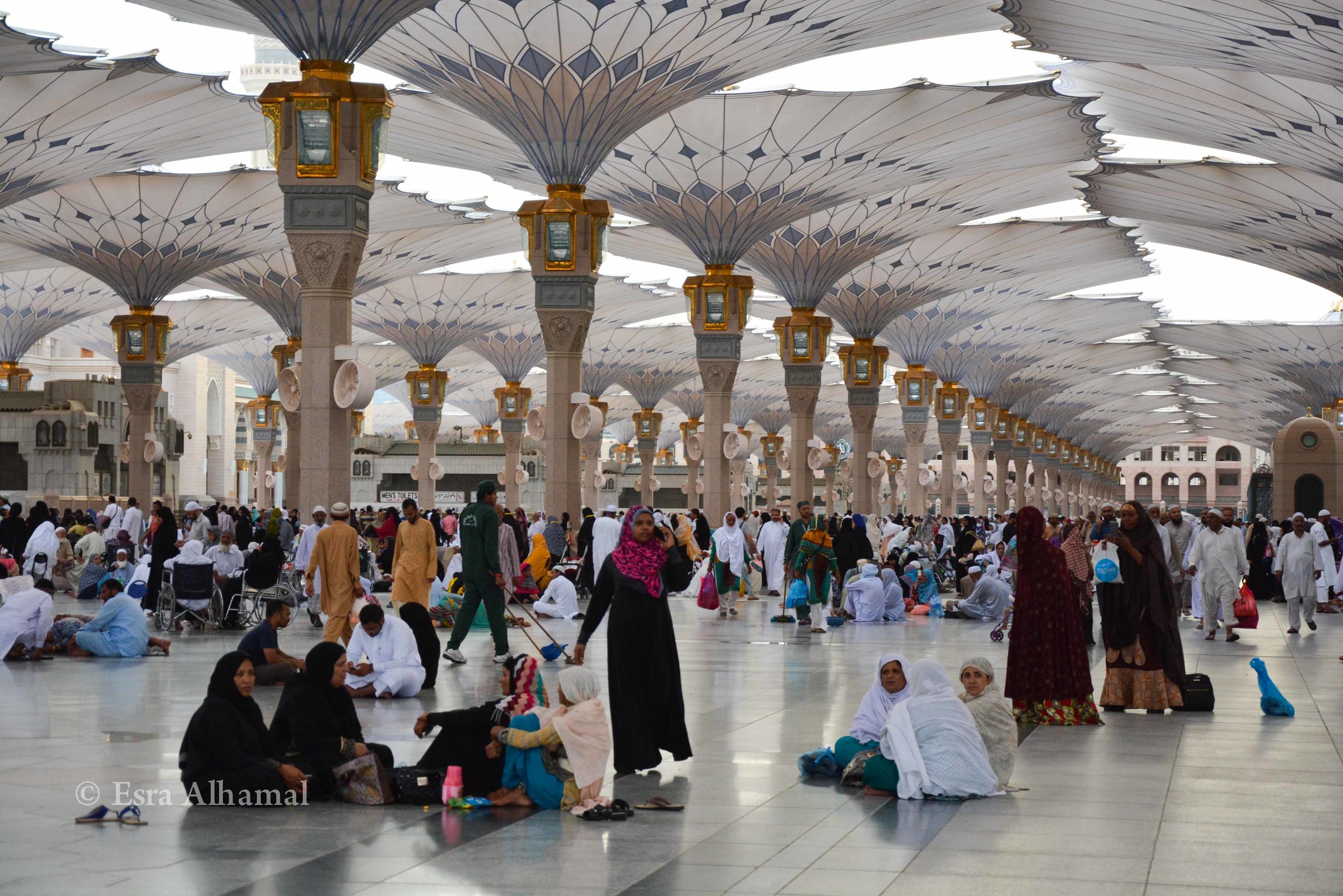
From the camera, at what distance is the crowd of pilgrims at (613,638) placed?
16.4 feet

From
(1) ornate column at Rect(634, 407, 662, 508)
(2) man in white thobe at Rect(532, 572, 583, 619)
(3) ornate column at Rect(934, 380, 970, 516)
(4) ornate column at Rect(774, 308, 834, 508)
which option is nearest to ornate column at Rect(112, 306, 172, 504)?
(4) ornate column at Rect(774, 308, 834, 508)

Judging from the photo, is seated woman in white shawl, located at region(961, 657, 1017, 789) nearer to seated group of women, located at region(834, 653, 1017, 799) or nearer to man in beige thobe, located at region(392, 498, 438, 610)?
seated group of women, located at region(834, 653, 1017, 799)

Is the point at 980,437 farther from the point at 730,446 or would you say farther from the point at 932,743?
the point at 932,743

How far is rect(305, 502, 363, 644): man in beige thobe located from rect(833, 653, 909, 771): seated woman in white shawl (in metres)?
4.04

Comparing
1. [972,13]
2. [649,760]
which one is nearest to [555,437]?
[972,13]

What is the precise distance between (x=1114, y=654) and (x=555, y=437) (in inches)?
392

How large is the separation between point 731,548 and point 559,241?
407cm

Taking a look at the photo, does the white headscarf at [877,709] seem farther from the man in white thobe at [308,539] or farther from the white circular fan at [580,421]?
the white circular fan at [580,421]

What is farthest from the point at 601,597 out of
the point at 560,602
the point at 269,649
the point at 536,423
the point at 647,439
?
the point at 647,439

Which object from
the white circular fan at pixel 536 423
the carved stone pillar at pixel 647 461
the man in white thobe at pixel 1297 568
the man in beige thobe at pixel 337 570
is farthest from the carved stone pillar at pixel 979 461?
the man in beige thobe at pixel 337 570

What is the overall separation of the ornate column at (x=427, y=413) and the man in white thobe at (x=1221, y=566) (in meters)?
23.8

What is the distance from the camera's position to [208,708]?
4824 mm

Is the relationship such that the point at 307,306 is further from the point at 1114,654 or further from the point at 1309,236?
the point at 1309,236

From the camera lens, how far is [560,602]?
44.3 feet
